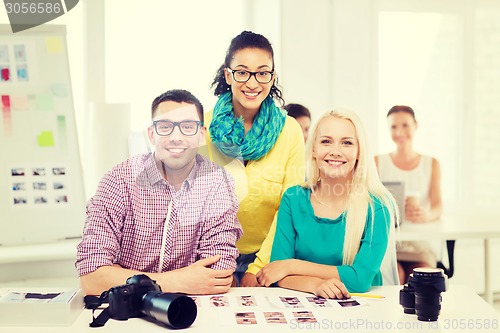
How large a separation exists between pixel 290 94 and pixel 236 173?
1.79 meters

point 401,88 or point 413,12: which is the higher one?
point 413,12

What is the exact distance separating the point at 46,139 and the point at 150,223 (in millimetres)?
1618

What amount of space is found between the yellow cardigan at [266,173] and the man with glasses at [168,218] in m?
0.13

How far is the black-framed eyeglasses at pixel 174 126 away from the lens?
2.13 m

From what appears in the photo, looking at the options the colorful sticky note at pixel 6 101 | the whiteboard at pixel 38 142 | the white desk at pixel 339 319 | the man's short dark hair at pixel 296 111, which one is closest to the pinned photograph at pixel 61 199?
the whiteboard at pixel 38 142

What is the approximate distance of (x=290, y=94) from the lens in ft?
13.2

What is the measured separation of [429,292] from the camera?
1.66 meters

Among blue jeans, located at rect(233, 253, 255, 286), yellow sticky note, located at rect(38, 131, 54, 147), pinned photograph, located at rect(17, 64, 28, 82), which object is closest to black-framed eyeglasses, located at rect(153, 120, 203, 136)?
blue jeans, located at rect(233, 253, 255, 286)

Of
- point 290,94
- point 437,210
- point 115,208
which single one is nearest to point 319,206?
point 115,208

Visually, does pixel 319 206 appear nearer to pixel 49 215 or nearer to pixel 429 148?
pixel 49 215

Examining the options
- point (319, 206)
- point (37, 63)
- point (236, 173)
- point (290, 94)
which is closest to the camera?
point (319, 206)

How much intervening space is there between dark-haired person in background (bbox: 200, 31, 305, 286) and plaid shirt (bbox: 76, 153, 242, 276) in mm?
228

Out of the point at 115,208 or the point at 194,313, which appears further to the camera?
the point at 115,208

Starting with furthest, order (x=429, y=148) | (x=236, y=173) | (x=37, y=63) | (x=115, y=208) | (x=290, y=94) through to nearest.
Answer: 1. (x=429, y=148)
2. (x=290, y=94)
3. (x=37, y=63)
4. (x=236, y=173)
5. (x=115, y=208)
